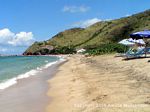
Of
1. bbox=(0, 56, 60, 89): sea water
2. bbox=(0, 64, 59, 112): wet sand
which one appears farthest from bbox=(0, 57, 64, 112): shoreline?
bbox=(0, 56, 60, 89): sea water

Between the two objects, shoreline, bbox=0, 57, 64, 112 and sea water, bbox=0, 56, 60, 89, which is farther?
sea water, bbox=0, 56, 60, 89

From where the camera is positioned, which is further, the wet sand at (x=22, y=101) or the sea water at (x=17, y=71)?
the sea water at (x=17, y=71)

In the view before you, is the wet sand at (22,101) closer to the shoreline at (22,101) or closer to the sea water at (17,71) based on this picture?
the shoreline at (22,101)

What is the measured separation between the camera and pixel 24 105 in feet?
42.5

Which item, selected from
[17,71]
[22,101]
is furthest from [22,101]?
[17,71]

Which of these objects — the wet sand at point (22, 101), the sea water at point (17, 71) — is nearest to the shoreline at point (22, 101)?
the wet sand at point (22, 101)

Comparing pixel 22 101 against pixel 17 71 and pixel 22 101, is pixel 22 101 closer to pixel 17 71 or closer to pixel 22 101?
pixel 22 101

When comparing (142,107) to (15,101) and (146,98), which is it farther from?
(15,101)

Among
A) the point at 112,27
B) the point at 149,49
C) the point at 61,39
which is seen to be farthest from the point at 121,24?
the point at 149,49

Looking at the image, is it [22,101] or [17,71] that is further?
[17,71]

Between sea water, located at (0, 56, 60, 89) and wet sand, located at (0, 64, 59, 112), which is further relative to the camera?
sea water, located at (0, 56, 60, 89)

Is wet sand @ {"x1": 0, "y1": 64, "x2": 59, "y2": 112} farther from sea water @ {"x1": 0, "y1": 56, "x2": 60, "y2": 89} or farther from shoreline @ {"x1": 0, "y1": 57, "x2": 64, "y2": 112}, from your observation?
sea water @ {"x1": 0, "y1": 56, "x2": 60, "y2": 89}

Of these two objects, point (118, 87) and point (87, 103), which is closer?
point (87, 103)

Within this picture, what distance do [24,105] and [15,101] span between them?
50.6 inches
